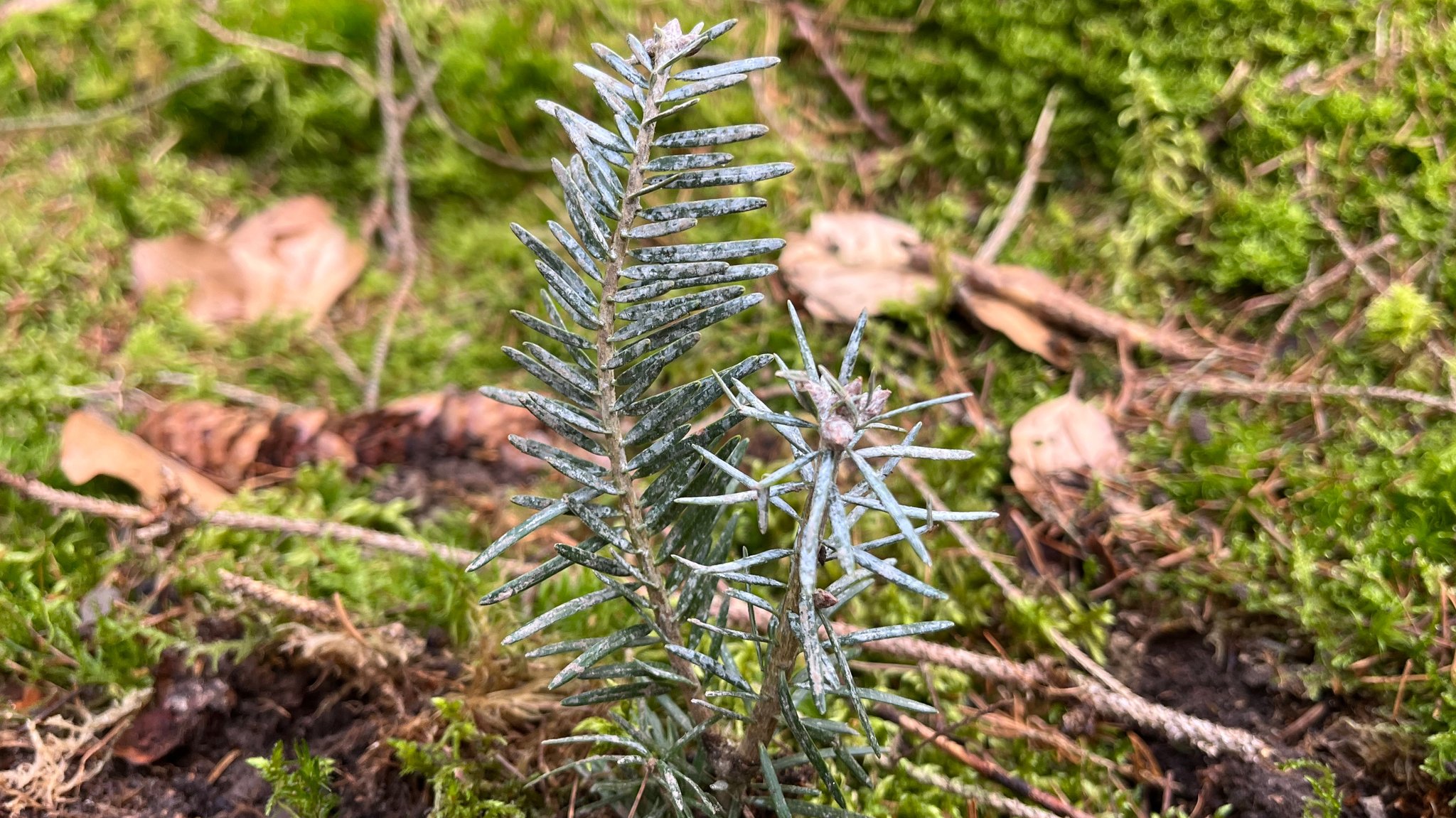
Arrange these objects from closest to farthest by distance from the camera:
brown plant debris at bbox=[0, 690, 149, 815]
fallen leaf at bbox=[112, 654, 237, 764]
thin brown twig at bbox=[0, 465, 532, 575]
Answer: brown plant debris at bbox=[0, 690, 149, 815], fallen leaf at bbox=[112, 654, 237, 764], thin brown twig at bbox=[0, 465, 532, 575]

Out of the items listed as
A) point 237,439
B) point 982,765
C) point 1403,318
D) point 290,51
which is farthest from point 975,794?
point 290,51

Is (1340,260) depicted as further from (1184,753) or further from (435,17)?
(435,17)

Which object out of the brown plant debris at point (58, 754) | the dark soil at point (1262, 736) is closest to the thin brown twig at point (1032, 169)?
the dark soil at point (1262, 736)

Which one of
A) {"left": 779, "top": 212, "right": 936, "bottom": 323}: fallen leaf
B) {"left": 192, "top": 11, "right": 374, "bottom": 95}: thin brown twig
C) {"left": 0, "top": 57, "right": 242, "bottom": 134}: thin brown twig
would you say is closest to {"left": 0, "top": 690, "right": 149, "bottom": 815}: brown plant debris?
{"left": 779, "top": 212, "right": 936, "bottom": 323}: fallen leaf

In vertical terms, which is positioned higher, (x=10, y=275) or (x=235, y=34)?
(x=235, y=34)

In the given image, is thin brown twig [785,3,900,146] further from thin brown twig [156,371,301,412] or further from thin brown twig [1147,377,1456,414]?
thin brown twig [156,371,301,412]

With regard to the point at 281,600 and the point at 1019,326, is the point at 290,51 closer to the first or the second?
the point at 281,600

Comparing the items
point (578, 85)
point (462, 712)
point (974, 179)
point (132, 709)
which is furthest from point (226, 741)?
point (974, 179)
